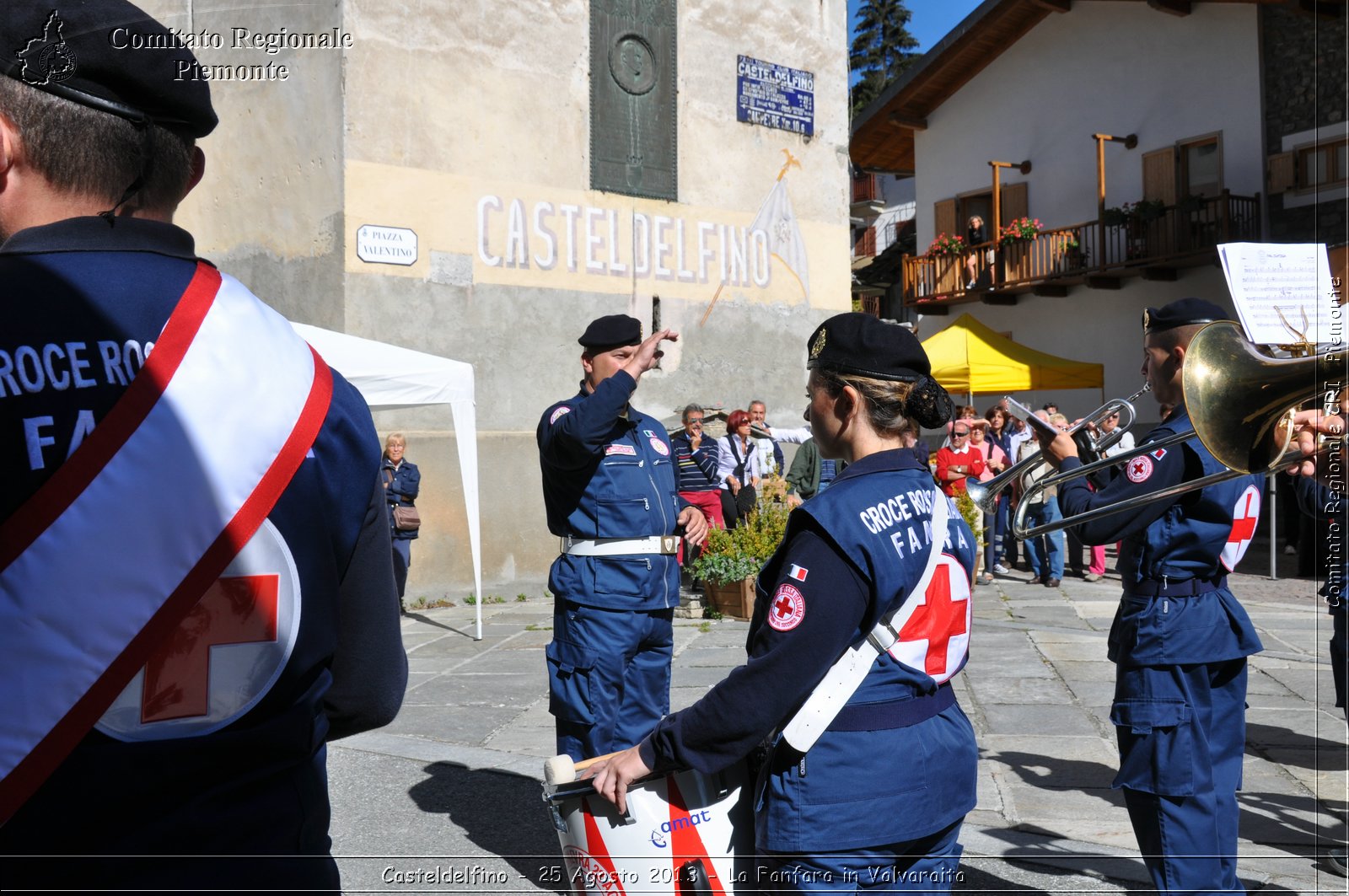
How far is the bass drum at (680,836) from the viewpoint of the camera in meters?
2.37

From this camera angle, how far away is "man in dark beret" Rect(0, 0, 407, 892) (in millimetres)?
1208

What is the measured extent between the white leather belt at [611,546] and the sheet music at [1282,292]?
2152 millimetres

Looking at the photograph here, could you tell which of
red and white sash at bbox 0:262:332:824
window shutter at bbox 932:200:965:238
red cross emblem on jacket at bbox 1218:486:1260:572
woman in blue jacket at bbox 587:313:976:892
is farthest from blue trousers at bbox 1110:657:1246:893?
window shutter at bbox 932:200:965:238

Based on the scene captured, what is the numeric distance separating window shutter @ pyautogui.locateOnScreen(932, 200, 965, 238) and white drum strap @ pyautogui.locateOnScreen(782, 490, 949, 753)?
23845 mm

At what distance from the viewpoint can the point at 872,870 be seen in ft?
7.40

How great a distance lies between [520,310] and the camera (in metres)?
12.1

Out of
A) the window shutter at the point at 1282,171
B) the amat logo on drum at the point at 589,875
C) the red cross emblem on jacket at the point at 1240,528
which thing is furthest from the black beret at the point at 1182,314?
the window shutter at the point at 1282,171

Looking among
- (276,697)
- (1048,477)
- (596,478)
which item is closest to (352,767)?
(596,478)

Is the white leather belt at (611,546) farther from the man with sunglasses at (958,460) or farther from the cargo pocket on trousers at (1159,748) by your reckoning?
the man with sunglasses at (958,460)

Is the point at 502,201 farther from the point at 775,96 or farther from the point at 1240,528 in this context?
the point at 1240,528

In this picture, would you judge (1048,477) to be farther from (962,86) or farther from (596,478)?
(962,86)

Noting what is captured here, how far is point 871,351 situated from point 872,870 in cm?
106

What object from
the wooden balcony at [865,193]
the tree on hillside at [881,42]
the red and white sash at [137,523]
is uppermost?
the tree on hillside at [881,42]

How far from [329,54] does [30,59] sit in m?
10.2
